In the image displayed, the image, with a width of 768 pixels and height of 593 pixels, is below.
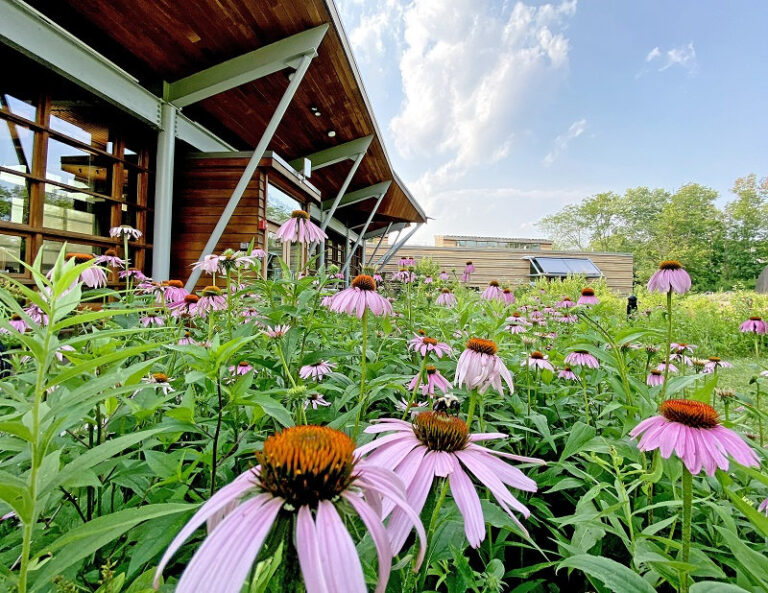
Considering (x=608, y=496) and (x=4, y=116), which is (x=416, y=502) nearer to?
(x=608, y=496)

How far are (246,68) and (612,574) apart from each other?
11.8 feet

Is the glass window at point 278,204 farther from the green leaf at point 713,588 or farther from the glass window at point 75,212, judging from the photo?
the green leaf at point 713,588

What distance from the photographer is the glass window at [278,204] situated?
4.45m

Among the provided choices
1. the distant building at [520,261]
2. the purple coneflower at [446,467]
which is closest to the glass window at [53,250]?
the purple coneflower at [446,467]

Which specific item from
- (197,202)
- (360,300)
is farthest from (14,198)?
(360,300)

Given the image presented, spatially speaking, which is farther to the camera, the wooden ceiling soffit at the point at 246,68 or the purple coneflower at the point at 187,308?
the wooden ceiling soffit at the point at 246,68

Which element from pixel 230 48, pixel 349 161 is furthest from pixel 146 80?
pixel 349 161

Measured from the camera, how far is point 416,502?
0.33 m

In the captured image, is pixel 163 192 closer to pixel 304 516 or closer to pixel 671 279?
pixel 671 279

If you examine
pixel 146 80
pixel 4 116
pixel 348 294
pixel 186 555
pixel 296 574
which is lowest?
pixel 186 555

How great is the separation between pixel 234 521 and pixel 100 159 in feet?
11.5

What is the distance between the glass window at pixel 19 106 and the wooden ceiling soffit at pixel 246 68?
40.7 inches

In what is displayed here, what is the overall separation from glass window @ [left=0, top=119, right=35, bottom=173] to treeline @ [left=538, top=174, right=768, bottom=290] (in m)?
21.6

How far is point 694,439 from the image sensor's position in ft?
1.48
